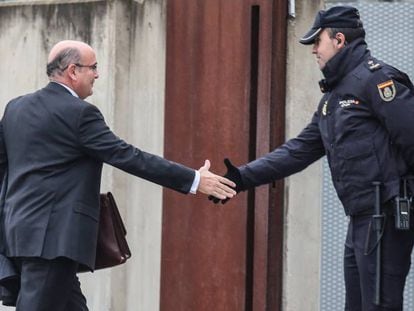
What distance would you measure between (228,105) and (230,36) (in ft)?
1.59

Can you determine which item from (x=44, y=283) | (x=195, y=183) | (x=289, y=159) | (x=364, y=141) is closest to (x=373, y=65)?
(x=364, y=141)

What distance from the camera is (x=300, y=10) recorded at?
8.37 m

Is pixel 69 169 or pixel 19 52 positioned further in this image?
pixel 19 52

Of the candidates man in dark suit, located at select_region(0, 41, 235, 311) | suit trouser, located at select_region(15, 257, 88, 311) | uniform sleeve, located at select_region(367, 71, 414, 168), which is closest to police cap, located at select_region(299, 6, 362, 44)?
uniform sleeve, located at select_region(367, 71, 414, 168)

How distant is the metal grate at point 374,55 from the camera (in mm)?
8078

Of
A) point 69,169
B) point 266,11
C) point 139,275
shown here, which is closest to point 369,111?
point 69,169

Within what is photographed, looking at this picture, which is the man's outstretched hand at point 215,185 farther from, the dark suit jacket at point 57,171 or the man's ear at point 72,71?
the man's ear at point 72,71

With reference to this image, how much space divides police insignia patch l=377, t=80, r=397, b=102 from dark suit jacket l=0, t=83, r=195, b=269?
4.30 ft

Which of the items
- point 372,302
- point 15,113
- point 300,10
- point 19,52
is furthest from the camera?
point 19,52

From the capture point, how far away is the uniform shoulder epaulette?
6426 millimetres

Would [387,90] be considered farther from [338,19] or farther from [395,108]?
[338,19]

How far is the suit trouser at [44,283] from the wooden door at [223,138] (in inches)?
81.3

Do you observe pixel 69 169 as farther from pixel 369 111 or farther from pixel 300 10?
pixel 300 10

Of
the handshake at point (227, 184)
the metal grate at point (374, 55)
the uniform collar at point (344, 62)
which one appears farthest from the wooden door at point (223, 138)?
the uniform collar at point (344, 62)
